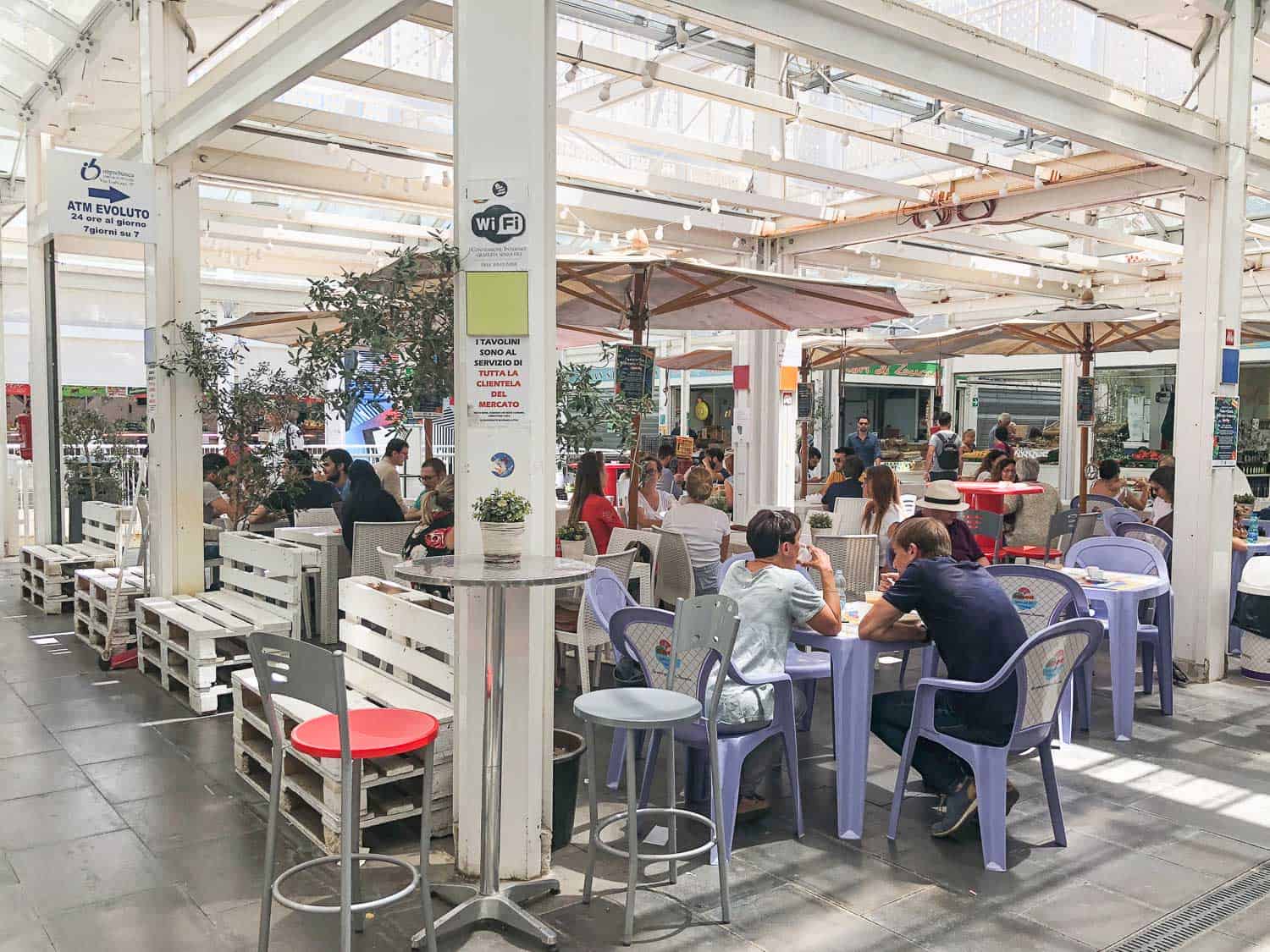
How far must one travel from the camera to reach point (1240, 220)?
6.74 meters

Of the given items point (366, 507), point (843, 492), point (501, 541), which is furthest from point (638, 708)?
point (843, 492)

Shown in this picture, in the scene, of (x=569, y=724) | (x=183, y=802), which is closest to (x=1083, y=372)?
(x=569, y=724)

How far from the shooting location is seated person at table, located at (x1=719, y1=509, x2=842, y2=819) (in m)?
3.96

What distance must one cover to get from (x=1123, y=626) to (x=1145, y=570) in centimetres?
85

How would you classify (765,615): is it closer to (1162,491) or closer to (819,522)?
(819,522)

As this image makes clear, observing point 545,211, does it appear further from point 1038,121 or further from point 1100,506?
point 1100,506

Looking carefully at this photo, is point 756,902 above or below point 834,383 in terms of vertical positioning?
below

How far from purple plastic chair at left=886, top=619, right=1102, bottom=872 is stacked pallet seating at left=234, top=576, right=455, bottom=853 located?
185 cm

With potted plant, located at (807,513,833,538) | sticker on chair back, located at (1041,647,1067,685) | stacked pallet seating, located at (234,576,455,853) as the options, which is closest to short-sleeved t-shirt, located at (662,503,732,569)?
potted plant, located at (807,513,833,538)

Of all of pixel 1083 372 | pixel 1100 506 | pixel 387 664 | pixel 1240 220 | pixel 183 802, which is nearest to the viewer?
pixel 183 802

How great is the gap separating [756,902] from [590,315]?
5108 mm

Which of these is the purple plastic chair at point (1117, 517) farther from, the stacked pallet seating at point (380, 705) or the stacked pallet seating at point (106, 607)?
the stacked pallet seating at point (106, 607)

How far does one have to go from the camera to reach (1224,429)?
267 inches

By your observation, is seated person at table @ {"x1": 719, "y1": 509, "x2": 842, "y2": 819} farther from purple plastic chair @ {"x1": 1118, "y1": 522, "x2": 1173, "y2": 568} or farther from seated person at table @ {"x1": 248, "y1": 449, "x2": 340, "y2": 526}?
seated person at table @ {"x1": 248, "y1": 449, "x2": 340, "y2": 526}
